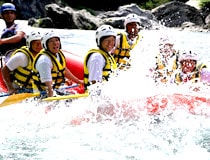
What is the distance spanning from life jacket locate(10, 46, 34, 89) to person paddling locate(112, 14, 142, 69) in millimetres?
1624

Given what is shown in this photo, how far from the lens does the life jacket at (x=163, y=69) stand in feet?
22.0

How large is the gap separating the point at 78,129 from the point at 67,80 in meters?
2.01

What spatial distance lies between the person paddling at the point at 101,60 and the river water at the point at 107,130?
0.17 m

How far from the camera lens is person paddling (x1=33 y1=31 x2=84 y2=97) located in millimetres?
6023

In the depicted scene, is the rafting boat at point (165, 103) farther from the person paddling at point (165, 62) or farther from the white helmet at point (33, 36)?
the white helmet at point (33, 36)

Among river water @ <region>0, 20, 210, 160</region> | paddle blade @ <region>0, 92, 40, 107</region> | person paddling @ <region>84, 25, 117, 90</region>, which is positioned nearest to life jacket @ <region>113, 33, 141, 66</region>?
river water @ <region>0, 20, 210, 160</region>

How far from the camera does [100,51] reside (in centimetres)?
589

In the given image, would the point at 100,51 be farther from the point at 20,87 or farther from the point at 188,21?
the point at 188,21

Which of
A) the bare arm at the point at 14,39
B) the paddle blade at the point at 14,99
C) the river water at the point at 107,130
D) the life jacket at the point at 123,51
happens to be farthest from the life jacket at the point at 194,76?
the bare arm at the point at 14,39

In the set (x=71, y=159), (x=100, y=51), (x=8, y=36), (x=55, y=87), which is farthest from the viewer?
(x=8, y=36)

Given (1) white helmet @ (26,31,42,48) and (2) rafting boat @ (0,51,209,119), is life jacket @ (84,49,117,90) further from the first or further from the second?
(1) white helmet @ (26,31,42,48)

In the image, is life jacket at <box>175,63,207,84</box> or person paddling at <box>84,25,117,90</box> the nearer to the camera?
person paddling at <box>84,25,117,90</box>

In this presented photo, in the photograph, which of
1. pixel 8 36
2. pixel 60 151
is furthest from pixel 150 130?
pixel 8 36

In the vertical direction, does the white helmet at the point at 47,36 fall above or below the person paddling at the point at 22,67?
above
